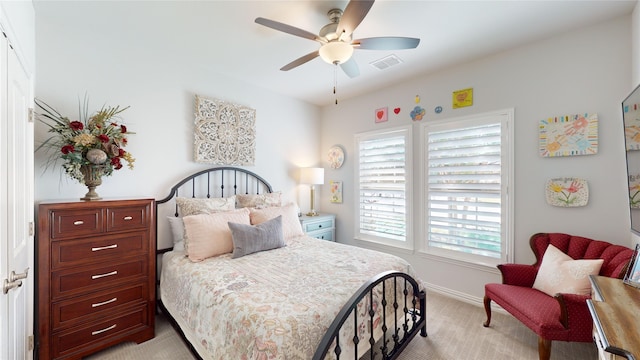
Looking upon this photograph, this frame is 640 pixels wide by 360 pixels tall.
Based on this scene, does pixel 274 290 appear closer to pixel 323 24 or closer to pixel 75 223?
pixel 75 223

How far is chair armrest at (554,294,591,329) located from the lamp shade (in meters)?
2.86

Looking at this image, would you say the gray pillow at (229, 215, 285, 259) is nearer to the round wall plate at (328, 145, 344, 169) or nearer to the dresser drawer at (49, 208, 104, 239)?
the dresser drawer at (49, 208, 104, 239)

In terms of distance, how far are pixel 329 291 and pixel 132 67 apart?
2844 millimetres

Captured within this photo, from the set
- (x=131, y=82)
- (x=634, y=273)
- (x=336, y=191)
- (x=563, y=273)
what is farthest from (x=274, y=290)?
(x=336, y=191)

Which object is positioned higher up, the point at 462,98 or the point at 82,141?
the point at 462,98

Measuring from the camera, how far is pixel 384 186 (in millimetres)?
3621

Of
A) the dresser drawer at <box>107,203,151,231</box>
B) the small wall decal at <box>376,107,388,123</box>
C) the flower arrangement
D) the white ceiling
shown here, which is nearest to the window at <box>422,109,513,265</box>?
the small wall decal at <box>376,107,388,123</box>

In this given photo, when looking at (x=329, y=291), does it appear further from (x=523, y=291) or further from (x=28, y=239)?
(x=28, y=239)

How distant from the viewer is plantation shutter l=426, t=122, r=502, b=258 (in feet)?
8.95

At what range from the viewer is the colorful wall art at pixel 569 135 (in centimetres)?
220

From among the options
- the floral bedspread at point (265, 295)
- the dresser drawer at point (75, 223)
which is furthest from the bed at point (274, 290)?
the dresser drawer at point (75, 223)

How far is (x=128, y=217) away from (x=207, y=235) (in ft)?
2.11

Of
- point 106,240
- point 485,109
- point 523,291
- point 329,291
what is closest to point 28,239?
point 106,240

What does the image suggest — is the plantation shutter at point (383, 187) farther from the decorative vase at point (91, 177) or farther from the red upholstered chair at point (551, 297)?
the decorative vase at point (91, 177)
